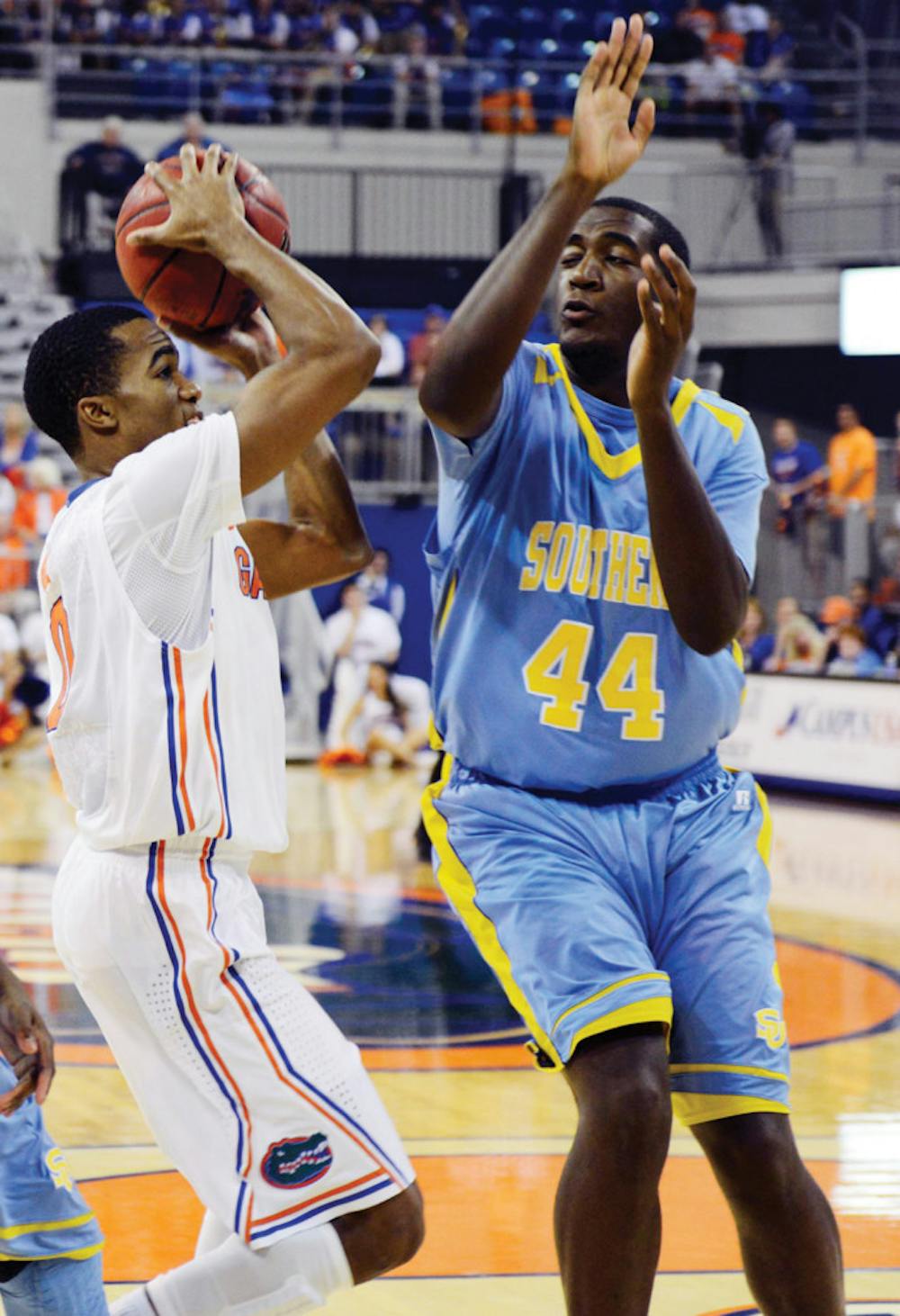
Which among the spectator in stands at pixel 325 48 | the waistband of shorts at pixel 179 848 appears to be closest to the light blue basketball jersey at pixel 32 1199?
the waistband of shorts at pixel 179 848

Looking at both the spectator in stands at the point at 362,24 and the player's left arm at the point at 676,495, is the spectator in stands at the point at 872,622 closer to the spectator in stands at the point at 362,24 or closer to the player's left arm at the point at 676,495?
the spectator in stands at the point at 362,24

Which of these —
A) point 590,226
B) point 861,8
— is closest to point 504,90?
point 861,8

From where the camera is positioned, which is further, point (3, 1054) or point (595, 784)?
point (595, 784)

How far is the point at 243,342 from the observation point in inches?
147

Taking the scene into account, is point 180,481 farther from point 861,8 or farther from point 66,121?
point 861,8

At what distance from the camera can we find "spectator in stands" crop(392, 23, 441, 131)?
20.8m

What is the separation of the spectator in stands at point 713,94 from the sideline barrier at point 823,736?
9310mm

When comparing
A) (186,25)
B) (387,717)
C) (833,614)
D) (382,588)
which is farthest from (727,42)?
(387,717)

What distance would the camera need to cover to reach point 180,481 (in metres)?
2.92

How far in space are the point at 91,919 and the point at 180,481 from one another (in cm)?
69

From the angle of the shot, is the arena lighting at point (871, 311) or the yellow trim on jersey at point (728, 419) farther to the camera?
the arena lighting at point (871, 311)

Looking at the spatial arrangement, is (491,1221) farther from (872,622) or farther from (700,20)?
(700,20)

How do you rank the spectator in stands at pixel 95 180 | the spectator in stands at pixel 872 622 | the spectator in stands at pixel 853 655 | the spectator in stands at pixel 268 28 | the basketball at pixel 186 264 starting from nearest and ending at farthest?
the basketball at pixel 186 264, the spectator in stands at pixel 853 655, the spectator in stands at pixel 872 622, the spectator in stands at pixel 95 180, the spectator in stands at pixel 268 28

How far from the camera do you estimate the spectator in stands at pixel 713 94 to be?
21.2m
